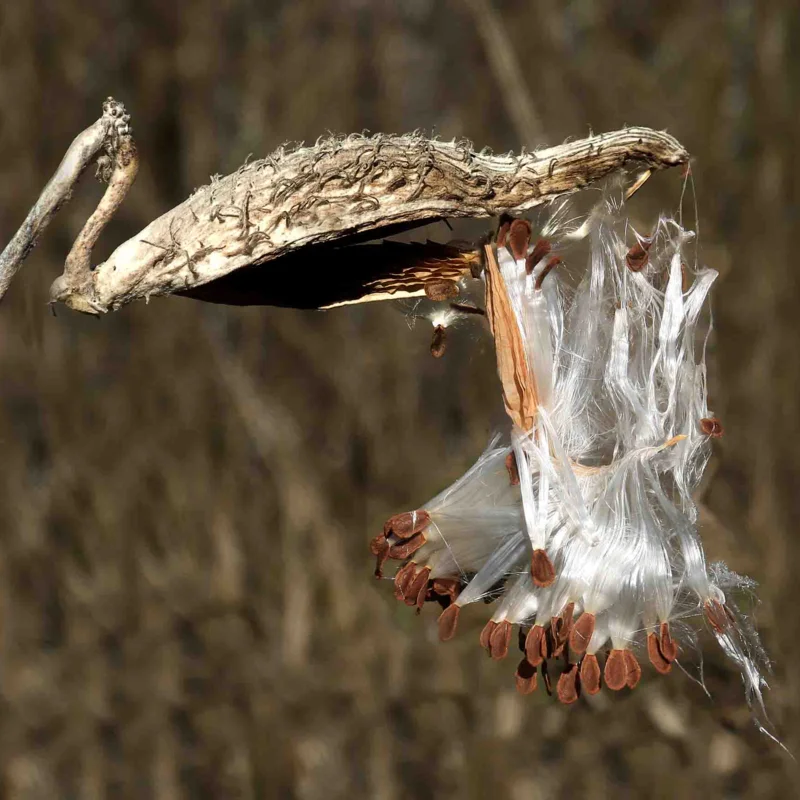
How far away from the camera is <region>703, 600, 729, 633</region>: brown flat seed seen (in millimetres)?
1249

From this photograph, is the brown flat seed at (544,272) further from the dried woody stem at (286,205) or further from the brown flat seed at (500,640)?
the brown flat seed at (500,640)

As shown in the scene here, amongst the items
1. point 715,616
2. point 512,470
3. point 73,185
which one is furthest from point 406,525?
point 73,185

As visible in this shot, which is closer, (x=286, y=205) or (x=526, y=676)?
(x=286, y=205)

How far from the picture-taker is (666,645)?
46.8 inches

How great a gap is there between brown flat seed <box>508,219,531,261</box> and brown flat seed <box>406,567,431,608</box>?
0.37m

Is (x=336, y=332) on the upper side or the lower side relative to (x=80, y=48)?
lower

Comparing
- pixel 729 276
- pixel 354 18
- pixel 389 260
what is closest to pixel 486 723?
pixel 729 276

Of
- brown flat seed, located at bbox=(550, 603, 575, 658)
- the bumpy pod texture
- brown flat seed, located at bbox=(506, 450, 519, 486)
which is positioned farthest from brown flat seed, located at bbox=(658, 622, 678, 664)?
brown flat seed, located at bbox=(506, 450, 519, 486)

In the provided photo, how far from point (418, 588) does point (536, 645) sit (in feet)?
0.51

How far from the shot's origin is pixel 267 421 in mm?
4641

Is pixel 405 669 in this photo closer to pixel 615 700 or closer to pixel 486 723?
pixel 486 723

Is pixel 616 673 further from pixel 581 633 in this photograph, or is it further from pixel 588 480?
pixel 588 480

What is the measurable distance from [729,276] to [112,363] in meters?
2.71

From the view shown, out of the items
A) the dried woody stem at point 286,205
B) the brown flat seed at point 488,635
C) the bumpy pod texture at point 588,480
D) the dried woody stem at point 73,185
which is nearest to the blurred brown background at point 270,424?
the bumpy pod texture at point 588,480
